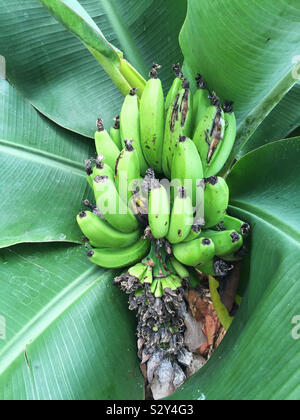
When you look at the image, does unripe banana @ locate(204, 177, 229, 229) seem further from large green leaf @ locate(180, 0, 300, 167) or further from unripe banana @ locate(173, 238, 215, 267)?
large green leaf @ locate(180, 0, 300, 167)

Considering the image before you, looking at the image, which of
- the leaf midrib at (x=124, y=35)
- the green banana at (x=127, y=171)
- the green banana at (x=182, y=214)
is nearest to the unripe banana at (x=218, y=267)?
the green banana at (x=182, y=214)

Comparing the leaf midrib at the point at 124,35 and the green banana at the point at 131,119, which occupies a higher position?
the leaf midrib at the point at 124,35

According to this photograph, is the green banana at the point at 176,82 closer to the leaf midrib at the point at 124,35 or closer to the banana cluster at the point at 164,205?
the banana cluster at the point at 164,205

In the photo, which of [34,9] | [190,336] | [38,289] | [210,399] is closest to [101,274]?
[38,289]

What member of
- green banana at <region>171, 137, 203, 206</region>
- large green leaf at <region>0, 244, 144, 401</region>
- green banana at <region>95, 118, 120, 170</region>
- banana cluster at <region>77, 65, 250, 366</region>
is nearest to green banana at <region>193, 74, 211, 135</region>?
banana cluster at <region>77, 65, 250, 366</region>

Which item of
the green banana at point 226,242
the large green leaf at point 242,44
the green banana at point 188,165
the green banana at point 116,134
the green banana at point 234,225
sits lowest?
the green banana at point 226,242

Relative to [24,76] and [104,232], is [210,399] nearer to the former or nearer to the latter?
[104,232]

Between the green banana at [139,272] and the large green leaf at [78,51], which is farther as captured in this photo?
the large green leaf at [78,51]
